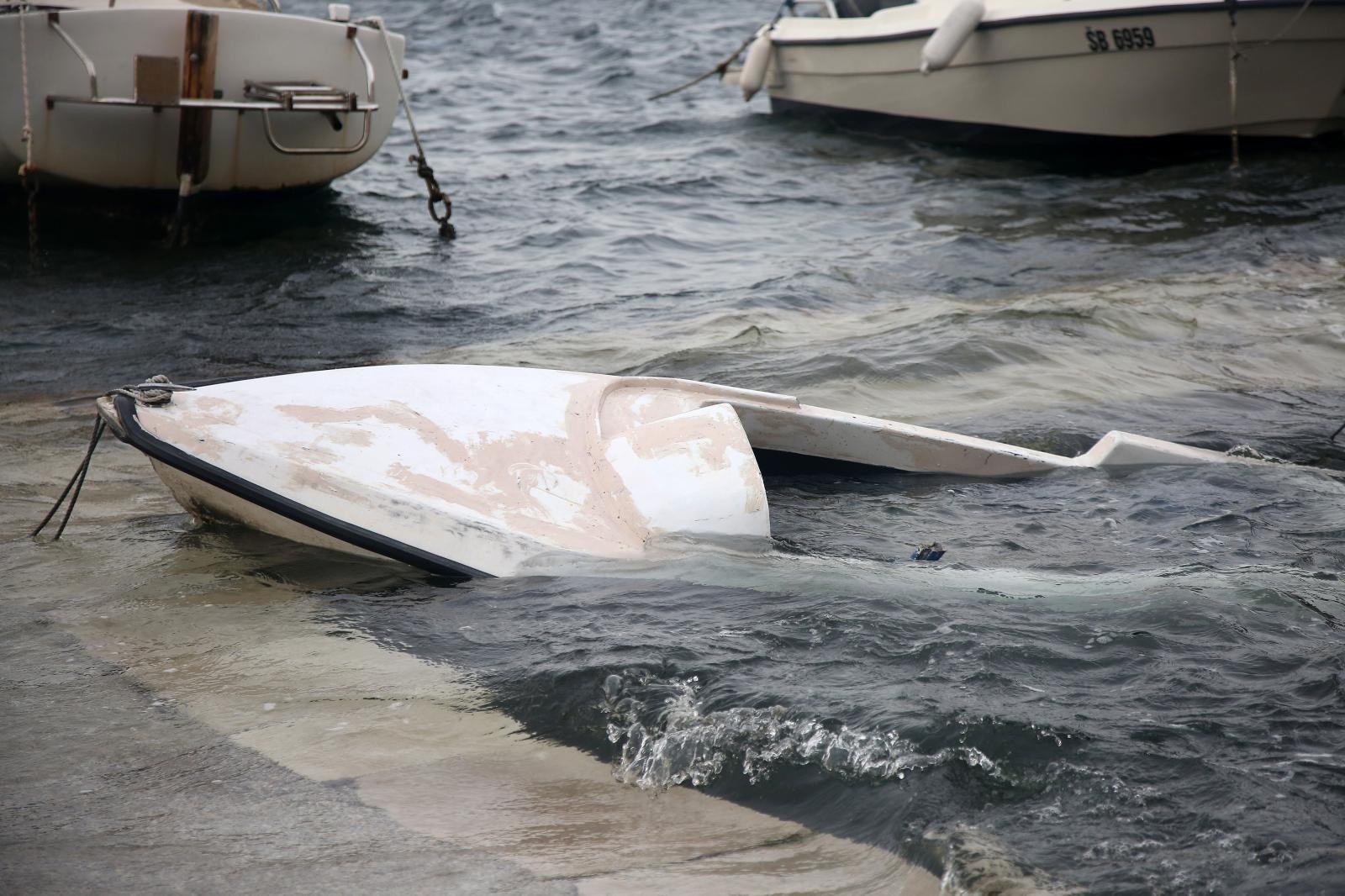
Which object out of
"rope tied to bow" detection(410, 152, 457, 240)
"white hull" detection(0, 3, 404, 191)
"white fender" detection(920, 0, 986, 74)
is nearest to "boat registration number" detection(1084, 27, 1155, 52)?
"white fender" detection(920, 0, 986, 74)

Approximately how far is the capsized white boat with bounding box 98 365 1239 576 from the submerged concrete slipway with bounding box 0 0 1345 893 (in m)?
0.13

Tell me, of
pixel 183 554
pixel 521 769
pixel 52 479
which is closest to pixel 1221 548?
pixel 521 769

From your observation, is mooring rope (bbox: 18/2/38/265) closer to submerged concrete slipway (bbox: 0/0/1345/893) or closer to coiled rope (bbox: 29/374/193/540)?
submerged concrete slipway (bbox: 0/0/1345/893)

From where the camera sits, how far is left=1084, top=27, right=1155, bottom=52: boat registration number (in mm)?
9289

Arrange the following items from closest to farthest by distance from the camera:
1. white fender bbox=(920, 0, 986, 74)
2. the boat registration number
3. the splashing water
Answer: the splashing water
the boat registration number
white fender bbox=(920, 0, 986, 74)

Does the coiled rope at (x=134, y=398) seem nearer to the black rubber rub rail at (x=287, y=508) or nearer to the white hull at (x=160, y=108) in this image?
the black rubber rub rail at (x=287, y=508)

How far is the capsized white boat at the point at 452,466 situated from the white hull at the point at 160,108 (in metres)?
4.58

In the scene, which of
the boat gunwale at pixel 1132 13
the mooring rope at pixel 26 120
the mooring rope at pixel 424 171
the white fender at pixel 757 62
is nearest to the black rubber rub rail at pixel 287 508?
the mooring rope at pixel 26 120

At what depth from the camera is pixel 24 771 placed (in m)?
2.66

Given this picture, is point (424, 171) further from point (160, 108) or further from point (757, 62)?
point (757, 62)

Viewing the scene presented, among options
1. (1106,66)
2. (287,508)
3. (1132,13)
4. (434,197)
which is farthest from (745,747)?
(1106,66)

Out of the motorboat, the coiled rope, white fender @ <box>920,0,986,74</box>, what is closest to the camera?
the coiled rope

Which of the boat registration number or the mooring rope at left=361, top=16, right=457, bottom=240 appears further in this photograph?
the boat registration number

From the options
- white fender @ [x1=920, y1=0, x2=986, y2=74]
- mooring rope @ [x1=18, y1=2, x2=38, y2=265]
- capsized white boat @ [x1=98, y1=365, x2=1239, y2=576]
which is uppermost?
white fender @ [x1=920, y1=0, x2=986, y2=74]
